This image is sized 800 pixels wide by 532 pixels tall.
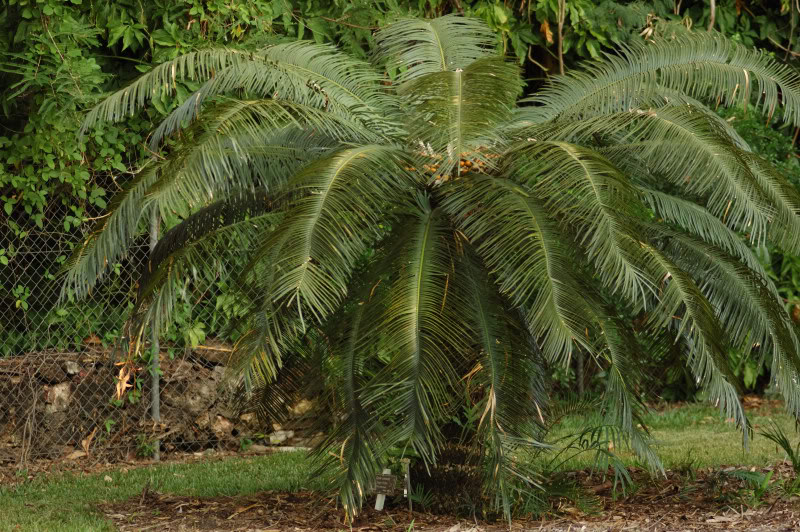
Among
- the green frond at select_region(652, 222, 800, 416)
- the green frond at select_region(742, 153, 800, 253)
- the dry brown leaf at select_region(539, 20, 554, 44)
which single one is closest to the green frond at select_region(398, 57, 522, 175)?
the green frond at select_region(652, 222, 800, 416)

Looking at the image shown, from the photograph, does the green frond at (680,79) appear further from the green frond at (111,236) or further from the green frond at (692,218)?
the green frond at (111,236)

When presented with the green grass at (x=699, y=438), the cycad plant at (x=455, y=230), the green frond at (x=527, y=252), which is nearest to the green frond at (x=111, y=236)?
the cycad plant at (x=455, y=230)

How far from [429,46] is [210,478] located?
3.45m

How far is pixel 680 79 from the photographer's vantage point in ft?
18.5

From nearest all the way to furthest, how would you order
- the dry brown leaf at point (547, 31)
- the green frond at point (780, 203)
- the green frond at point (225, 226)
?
the green frond at point (780, 203), the green frond at point (225, 226), the dry brown leaf at point (547, 31)

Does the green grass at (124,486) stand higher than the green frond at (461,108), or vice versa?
the green frond at (461,108)

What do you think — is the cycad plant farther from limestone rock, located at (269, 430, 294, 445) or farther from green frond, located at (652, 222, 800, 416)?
limestone rock, located at (269, 430, 294, 445)

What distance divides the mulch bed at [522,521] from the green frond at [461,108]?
190cm

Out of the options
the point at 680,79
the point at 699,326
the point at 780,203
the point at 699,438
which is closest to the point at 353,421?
the point at 699,326

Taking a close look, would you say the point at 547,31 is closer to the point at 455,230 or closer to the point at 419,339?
the point at 455,230

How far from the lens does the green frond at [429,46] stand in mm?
5848

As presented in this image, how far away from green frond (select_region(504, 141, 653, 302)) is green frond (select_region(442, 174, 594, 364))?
0.12 metres

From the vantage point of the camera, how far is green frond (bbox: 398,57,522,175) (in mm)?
4816

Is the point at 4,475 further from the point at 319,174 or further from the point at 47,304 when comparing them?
the point at 319,174
